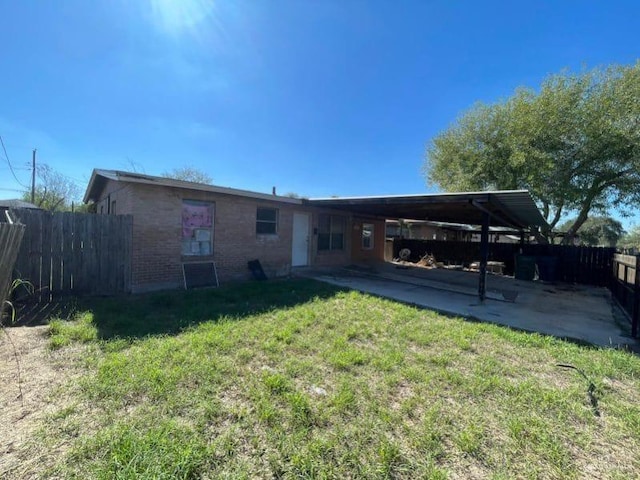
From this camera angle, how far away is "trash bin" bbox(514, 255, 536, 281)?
1195 cm

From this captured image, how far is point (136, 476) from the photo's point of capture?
6.03ft

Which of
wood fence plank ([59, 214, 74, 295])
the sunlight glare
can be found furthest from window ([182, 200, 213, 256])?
the sunlight glare

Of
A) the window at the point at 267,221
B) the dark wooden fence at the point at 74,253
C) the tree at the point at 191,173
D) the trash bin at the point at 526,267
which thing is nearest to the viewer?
the dark wooden fence at the point at 74,253

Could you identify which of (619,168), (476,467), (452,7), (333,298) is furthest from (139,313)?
(619,168)

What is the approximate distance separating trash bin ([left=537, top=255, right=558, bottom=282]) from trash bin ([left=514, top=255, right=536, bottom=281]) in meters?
0.28

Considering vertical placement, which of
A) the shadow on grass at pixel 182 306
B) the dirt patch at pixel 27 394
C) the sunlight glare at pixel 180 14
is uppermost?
the sunlight glare at pixel 180 14

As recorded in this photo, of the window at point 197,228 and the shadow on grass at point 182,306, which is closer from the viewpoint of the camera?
the shadow on grass at point 182,306

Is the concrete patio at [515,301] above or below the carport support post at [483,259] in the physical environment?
below

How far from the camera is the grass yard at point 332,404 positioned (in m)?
2.05

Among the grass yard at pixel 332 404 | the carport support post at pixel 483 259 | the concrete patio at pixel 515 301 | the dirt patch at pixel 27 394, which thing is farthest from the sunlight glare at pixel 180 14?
the carport support post at pixel 483 259

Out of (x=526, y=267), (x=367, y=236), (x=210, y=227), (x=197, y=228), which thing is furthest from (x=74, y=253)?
(x=526, y=267)

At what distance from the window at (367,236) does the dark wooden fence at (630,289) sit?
29.5 ft

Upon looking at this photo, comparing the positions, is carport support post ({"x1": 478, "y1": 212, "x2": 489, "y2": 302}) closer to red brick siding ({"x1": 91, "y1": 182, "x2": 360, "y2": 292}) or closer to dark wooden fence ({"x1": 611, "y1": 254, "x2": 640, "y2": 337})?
dark wooden fence ({"x1": 611, "y1": 254, "x2": 640, "y2": 337})

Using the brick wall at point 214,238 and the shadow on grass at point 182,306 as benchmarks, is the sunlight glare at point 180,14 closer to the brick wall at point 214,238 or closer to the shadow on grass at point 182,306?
the brick wall at point 214,238
